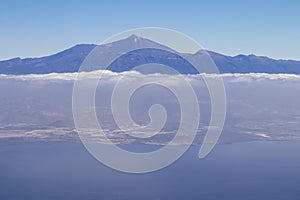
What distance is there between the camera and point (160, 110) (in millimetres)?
136625

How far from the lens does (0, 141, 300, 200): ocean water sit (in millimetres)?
45500

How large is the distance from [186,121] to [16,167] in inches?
2207

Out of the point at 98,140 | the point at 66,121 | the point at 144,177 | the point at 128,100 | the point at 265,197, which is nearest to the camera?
the point at 265,197

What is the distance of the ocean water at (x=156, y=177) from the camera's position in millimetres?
45500

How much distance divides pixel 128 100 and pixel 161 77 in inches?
1244

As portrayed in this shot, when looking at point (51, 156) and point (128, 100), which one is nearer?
point (51, 156)

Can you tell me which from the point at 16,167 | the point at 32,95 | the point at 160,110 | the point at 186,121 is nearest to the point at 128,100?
the point at 160,110

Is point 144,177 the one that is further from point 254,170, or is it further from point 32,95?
point 32,95

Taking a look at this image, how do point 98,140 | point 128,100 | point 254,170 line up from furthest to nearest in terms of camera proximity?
1. point 128,100
2. point 98,140
3. point 254,170


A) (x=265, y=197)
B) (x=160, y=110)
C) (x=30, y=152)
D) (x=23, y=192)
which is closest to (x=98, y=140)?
(x=30, y=152)

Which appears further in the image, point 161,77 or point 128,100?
point 161,77

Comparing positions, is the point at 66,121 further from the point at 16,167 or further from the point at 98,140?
the point at 16,167

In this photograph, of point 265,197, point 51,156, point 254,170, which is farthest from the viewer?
point 51,156

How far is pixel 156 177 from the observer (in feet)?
173
